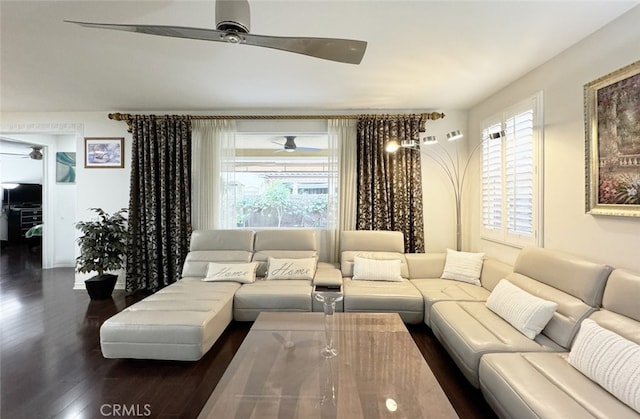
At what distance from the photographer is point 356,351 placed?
186 cm

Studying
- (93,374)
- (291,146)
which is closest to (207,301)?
(93,374)

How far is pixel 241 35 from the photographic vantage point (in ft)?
4.75

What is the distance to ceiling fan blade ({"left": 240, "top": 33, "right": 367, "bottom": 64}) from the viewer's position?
4.88 ft

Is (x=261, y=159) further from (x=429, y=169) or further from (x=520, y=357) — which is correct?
(x=520, y=357)

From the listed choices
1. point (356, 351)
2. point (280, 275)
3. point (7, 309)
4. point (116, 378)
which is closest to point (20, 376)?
point (116, 378)

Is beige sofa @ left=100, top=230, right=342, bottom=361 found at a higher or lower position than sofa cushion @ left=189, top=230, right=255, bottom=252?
lower

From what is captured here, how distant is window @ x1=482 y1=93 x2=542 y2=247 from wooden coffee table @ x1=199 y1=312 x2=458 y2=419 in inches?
73.2

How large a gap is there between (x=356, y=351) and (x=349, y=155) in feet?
9.19

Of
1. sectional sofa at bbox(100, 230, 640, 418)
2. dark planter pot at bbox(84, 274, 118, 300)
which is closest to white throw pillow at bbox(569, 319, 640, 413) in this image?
sectional sofa at bbox(100, 230, 640, 418)

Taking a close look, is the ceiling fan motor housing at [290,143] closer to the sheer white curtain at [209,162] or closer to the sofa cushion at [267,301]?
the sheer white curtain at [209,162]

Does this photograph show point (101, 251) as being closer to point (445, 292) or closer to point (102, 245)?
point (102, 245)

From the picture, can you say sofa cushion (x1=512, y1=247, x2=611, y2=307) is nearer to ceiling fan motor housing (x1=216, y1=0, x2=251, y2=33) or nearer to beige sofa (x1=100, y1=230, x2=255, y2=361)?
ceiling fan motor housing (x1=216, y1=0, x2=251, y2=33)

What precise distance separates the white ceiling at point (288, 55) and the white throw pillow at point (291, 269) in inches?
79.9

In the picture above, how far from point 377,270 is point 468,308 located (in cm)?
109
